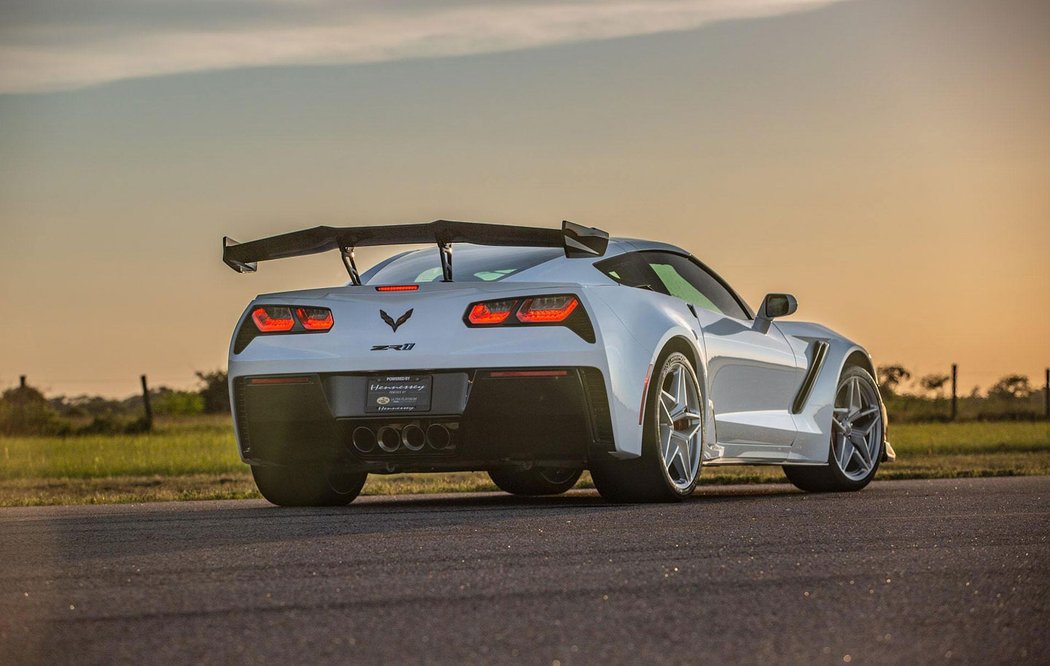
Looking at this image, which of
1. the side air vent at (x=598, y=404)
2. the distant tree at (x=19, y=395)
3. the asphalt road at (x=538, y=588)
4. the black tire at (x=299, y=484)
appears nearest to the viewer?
the asphalt road at (x=538, y=588)

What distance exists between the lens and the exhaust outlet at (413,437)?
805cm

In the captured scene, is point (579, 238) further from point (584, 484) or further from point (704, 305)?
point (584, 484)

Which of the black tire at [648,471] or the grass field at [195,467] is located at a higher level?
the black tire at [648,471]

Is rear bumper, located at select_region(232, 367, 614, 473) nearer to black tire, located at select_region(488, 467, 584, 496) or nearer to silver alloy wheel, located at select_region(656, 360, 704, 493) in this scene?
silver alloy wheel, located at select_region(656, 360, 704, 493)

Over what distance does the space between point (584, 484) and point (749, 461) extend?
4.28 meters

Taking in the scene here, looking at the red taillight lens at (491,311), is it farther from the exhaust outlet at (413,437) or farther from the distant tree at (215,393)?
the distant tree at (215,393)

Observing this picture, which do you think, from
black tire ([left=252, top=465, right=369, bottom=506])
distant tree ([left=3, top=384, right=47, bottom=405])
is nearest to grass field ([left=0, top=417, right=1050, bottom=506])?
distant tree ([left=3, top=384, right=47, bottom=405])

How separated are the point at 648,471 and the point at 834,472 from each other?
8.98ft

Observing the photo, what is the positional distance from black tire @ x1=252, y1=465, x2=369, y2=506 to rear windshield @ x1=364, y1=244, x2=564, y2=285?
3.74 feet

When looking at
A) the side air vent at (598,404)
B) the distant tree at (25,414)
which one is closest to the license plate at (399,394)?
the side air vent at (598,404)

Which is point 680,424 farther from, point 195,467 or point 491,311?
point 195,467

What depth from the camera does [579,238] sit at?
820 cm

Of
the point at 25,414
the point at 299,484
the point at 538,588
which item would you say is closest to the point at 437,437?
the point at 299,484

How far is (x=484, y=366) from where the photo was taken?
7918 millimetres
